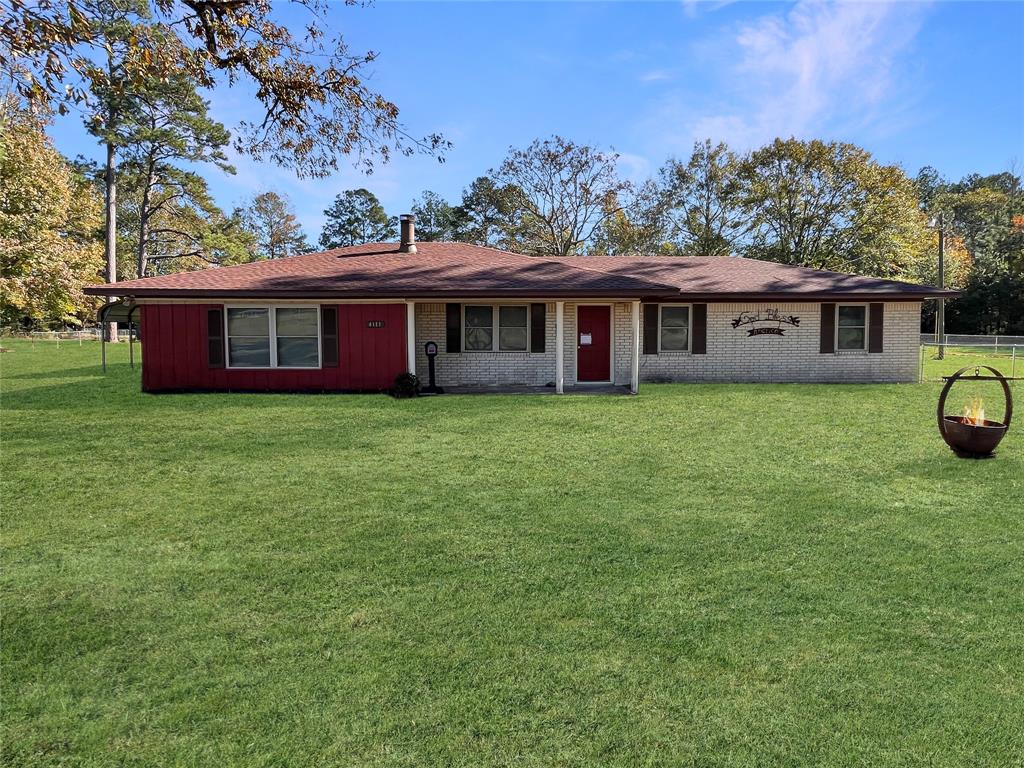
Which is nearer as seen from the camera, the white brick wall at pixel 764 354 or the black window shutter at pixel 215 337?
the black window shutter at pixel 215 337

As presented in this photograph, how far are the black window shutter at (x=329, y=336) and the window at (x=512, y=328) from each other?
3.61 m

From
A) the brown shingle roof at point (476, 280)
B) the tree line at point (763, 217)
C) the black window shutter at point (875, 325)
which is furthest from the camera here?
the tree line at point (763, 217)

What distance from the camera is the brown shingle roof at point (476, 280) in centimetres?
1241

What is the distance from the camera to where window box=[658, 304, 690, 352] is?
1512 centimetres

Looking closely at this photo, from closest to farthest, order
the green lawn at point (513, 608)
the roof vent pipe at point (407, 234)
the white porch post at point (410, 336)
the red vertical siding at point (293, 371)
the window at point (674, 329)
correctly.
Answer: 1. the green lawn at point (513, 608)
2. the white porch post at point (410, 336)
3. the red vertical siding at point (293, 371)
4. the window at point (674, 329)
5. the roof vent pipe at point (407, 234)

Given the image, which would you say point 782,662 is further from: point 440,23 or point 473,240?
point 473,240

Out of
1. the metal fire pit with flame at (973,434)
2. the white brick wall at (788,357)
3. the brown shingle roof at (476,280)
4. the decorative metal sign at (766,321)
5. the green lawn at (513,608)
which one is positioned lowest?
the green lawn at (513,608)

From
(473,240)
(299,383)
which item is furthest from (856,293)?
(473,240)

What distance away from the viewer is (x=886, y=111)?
1809cm

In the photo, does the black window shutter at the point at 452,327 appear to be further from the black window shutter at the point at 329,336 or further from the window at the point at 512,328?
the black window shutter at the point at 329,336

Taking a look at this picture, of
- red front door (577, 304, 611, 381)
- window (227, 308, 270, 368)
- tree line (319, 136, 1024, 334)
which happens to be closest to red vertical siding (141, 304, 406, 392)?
window (227, 308, 270, 368)

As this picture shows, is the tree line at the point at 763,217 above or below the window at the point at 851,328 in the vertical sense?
above

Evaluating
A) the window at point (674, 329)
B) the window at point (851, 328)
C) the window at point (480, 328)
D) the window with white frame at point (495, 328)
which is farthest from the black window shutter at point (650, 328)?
the window at point (851, 328)

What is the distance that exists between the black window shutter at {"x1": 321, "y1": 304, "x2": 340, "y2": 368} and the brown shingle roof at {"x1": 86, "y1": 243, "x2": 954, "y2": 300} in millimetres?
598
